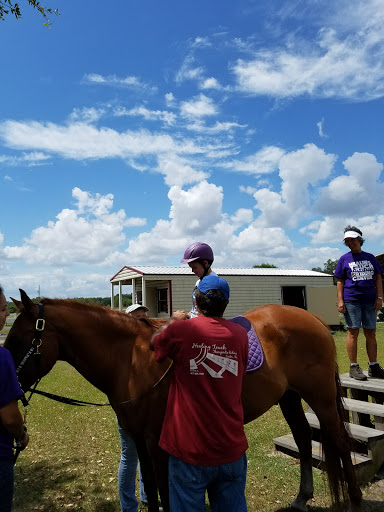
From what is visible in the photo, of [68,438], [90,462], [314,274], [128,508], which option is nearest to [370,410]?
[128,508]

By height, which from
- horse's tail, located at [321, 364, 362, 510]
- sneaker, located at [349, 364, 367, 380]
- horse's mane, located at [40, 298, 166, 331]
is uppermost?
horse's mane, located at [40, 298, 166, 331]

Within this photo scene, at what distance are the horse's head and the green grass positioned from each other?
1.09m

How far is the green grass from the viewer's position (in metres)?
4.41

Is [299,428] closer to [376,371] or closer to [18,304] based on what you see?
[376,371]

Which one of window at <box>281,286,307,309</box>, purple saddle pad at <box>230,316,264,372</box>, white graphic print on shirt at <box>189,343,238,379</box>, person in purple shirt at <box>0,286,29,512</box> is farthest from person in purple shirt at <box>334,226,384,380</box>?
window at <box>281,286,307,309</box>

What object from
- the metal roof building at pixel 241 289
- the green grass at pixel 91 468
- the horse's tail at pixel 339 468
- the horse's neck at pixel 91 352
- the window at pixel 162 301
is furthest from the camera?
the window at pixel 162 301

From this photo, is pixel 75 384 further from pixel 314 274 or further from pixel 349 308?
pixel 314 274

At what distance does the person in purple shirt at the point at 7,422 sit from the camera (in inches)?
84.1

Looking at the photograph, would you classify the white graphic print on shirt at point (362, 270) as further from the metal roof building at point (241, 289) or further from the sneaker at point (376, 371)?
the metal roof building at point (241, 289)

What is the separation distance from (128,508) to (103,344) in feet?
5.98

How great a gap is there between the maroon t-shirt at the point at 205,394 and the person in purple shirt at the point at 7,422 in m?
0.92

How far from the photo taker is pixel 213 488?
2.18m

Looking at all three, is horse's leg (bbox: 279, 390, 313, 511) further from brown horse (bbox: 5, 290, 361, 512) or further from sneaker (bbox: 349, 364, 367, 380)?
sneaker (bbox: 349, 364, 367, 380)

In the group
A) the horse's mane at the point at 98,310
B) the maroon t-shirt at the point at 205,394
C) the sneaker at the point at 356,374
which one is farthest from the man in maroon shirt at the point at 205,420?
the sneaker at the point at 356,374
